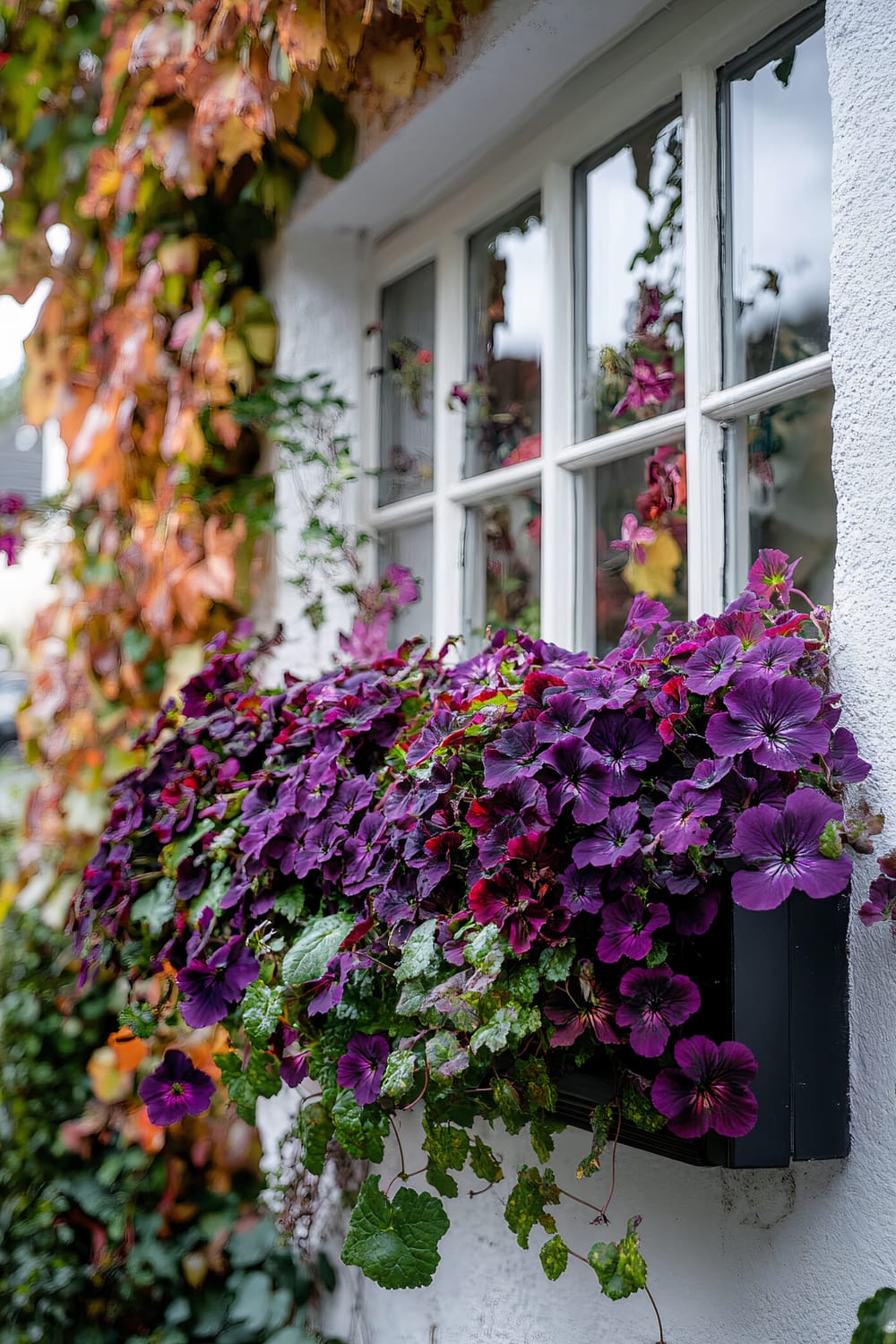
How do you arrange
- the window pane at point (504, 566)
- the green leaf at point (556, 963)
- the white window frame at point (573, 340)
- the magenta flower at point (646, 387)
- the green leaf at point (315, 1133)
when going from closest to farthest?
the green leaf at point (556, 963) < the green leaf at point (315, 1133) < the white window frame at point (573, 340) < the magenta flower at point (646, 387) < the window pane at point (504, 566)

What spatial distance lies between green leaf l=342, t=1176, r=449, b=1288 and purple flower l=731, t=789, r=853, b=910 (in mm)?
436

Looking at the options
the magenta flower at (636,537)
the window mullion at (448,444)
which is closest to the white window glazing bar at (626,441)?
the magenta flower at (636,537)

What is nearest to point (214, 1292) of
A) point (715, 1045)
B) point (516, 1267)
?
point (516, 1267)

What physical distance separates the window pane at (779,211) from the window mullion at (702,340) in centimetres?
2

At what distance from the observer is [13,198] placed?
8.25 feet

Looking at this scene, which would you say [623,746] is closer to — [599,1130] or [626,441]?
[599,1130]

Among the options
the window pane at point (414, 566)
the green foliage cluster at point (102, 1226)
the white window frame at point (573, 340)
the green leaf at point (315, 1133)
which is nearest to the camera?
the green leaf at point (315, 1133)

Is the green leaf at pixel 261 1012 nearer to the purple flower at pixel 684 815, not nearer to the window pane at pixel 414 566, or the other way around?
the purple flower at pixel 684 815

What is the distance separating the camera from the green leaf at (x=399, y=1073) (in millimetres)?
906

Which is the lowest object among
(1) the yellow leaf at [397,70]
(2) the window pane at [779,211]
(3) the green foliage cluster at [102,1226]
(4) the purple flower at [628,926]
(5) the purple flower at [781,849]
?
(3) the green foliage cluster at [102,1226]

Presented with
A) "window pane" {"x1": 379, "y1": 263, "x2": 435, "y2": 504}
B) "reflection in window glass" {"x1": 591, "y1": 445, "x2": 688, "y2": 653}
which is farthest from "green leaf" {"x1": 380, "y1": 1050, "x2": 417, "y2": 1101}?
"window pane" {"x1": 379, "y1": 263, "x2": 435, "y2": 504}

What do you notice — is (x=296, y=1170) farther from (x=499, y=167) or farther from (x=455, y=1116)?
(x=499, y=167)

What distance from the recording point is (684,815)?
34.0 inches

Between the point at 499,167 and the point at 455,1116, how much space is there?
1421 millimetres
